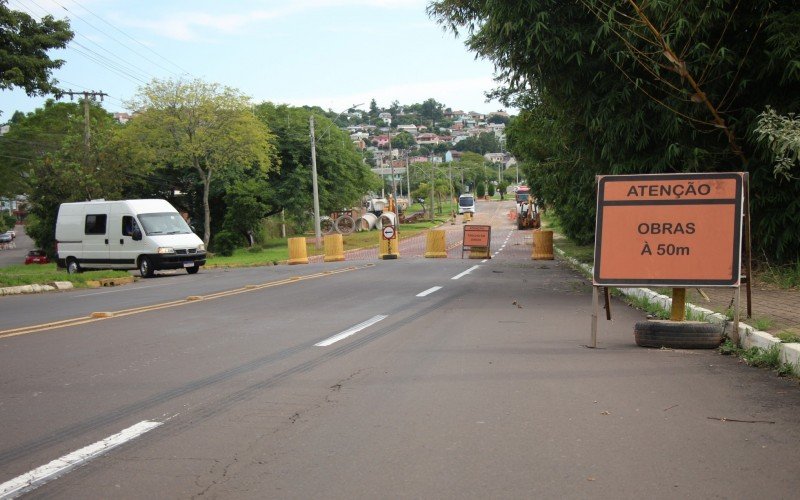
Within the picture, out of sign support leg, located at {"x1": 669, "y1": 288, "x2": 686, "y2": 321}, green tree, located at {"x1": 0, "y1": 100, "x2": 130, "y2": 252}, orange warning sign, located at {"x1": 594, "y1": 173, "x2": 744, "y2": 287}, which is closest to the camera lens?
orange warning sign, located at {"x1": 594, "y1": 173, "x2": 744, "y2": 287}

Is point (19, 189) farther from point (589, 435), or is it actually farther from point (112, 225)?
point (589, 435)

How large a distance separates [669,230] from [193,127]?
42877mm

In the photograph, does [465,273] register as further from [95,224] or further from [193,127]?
[193,127]

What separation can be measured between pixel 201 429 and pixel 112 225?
23932 mm

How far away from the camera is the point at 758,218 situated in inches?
620

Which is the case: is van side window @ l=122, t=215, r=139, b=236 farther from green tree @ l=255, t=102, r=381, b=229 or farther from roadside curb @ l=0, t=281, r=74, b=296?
green tree @ l=255, t=102, r=381, b=229

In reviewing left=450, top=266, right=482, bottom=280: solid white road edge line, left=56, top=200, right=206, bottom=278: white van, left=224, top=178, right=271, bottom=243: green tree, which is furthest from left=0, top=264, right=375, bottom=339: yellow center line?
left=224, top=178, right=271, bottom=243: green tree

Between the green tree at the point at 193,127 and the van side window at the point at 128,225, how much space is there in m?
21.0

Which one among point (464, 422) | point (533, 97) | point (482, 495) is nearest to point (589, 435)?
point (464, 422)

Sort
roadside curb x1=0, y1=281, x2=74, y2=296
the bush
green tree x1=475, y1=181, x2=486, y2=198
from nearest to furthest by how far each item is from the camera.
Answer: roadside curb x1=0, y1=281, x2=74, y2=296 < the bush < green tree x1=475, y1=181, x2=486, y2=198

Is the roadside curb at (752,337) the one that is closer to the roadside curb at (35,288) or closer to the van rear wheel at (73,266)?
the roadside curb at (35,288)

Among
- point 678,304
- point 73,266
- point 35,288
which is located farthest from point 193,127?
point 678,304

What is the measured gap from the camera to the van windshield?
89.0 ft

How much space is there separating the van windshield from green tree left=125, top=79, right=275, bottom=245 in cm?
2043
